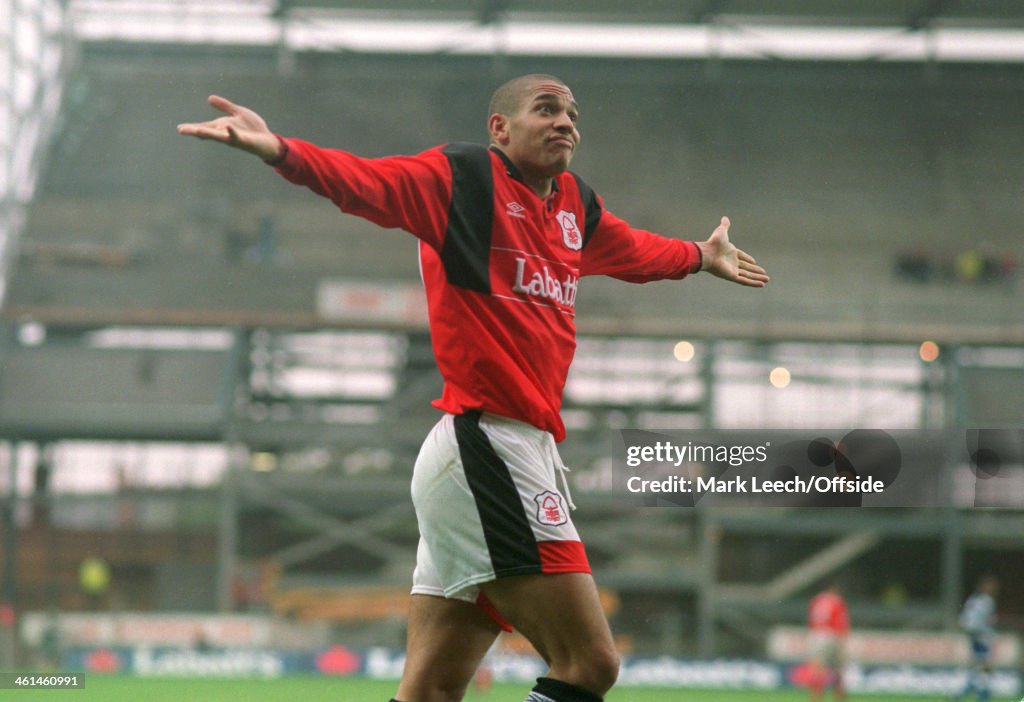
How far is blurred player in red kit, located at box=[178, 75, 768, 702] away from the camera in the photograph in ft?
10.1

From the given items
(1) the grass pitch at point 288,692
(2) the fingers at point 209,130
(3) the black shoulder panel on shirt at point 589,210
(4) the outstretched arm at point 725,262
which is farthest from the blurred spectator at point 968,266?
(2) the fingers at point 209,130

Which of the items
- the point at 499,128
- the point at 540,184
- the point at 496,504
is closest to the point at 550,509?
the point at 496,504

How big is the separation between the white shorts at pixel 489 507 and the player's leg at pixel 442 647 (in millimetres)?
58

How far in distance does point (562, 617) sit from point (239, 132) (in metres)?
1.36

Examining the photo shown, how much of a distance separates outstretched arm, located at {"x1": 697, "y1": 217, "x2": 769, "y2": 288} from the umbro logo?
0.86m

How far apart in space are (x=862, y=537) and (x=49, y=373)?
12.9 metres

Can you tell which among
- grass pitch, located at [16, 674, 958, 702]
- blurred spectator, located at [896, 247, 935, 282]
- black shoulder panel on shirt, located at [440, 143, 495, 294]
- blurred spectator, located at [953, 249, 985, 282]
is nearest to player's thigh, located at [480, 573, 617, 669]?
black shoulder panel on shirt, located at [440, 143, 495, 294]

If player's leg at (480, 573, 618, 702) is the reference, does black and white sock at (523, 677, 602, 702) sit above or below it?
below

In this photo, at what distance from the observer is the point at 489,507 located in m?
3.15

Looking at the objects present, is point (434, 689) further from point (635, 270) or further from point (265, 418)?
point (265, 418)

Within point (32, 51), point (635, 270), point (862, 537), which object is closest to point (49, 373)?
point (32, 51)

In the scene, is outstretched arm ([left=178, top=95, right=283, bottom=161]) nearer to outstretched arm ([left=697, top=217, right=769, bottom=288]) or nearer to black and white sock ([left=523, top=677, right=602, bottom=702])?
black and white sock ([left=523, top=677, right=602, bottom=702])

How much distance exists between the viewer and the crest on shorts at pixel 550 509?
3.14m

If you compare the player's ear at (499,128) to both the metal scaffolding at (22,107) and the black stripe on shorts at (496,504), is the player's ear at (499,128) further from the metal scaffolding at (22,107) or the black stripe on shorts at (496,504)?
the metal scaffolding at (22,107)
